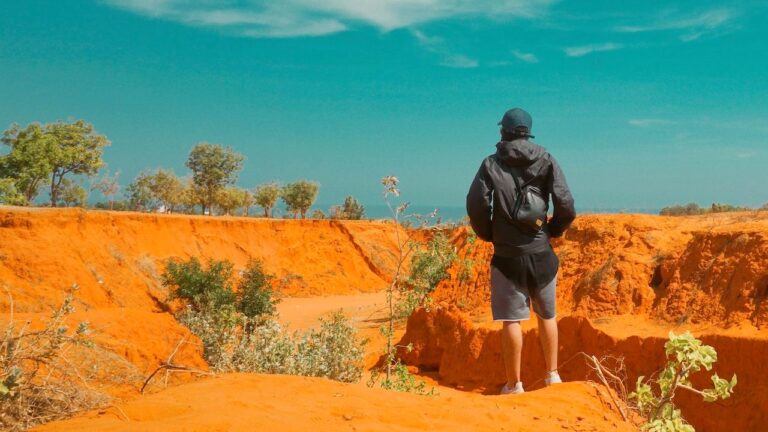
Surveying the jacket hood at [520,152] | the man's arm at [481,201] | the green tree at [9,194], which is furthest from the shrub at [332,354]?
the green tree at [9,194]

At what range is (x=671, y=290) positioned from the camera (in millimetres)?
10000

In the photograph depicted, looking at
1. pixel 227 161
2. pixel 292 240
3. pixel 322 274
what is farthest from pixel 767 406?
pixel 227 161

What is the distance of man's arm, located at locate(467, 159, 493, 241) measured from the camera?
4969 mm

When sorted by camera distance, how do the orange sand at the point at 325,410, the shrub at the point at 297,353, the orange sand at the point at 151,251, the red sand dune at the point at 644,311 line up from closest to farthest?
1. the orange sand at the point at 325,410
2. the shrub at the point at 297,353
3. the red sand dune at the point at 644,311
4. the orange sand at the point at 151,251

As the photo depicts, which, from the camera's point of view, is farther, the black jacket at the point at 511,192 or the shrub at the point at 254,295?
the shrub at the point at 254,295

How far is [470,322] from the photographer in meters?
11.7

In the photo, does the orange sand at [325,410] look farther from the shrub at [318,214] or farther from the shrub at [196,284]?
the shrub at [318,214]

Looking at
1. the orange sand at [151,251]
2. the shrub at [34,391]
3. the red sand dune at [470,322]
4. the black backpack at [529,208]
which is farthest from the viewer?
the orange sand at [151,251]

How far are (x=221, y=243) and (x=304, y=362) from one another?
72.5 feet

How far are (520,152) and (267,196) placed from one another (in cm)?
4046

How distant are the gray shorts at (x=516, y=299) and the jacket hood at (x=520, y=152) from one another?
86cm

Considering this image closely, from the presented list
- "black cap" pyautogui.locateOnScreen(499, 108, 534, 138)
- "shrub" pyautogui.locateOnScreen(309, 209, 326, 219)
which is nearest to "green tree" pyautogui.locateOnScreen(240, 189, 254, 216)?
"shrub" pyautogui.locateOnScreen(309, 209, 326, 219)

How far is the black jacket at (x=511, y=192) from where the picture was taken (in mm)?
4945

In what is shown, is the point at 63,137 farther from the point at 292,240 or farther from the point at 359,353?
the point at 359,353
